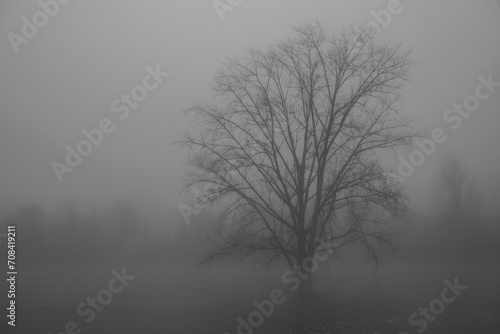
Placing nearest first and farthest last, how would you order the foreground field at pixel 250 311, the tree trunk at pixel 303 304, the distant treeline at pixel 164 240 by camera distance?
1. the foreground field at pixel 250 311
2. the tree trunk at pixel 303 304
3. the distant treeline at pixel 164 240

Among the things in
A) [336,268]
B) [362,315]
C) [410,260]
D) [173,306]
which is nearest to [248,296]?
[173,306]

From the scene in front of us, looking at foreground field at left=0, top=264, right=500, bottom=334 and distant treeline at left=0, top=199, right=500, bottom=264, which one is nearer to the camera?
foreground field at left=0, top=264, right=500, bottom=334

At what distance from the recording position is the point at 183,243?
46.4 meters

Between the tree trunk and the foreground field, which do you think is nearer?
the foreground field

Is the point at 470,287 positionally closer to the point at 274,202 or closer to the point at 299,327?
the point at 274,202

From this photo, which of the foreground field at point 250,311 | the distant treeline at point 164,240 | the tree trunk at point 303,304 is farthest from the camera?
the distant treeline at point 164,240

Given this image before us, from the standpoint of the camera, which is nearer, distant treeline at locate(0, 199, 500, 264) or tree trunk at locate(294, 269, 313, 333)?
tree trunk at locate(294, 269, 313, 333)

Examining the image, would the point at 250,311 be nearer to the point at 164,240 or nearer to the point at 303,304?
the point at 303,304

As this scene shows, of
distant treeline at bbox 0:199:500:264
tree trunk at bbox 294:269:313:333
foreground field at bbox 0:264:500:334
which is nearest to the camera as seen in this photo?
foreground field at bbox 0:264:500:334

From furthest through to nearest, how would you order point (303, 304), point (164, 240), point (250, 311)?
point (164, 240)
point (303, 304)
point (250, 311)

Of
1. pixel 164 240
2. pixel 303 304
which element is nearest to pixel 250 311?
pixel 303 304

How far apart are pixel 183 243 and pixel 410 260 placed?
23548 mm

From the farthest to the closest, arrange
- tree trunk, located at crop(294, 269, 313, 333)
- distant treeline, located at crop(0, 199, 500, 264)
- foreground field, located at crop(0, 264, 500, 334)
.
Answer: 1. distant treeline, located at crop(0, 199, 500, 264)
2. tree trunk, located at crop(294, 269, 313, 333)
3. foreground field, located at crop(0, 264, 500, 334)

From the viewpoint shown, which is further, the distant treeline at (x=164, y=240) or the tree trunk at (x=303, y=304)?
the distant treeline at (x=164, y=240)
